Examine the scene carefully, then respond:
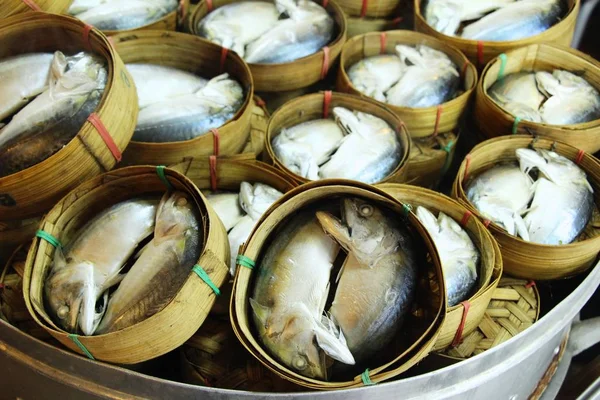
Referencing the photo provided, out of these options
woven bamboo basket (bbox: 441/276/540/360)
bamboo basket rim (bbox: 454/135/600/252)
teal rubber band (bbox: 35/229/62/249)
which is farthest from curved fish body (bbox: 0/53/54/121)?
woven bamboo basket (bbox: 441/276/540/360)

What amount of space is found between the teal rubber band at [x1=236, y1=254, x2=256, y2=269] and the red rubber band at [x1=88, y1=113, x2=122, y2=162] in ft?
2.10

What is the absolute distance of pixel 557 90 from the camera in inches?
99.7

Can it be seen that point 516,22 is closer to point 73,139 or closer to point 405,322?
point 405,322

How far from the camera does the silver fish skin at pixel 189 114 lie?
7.22 feet

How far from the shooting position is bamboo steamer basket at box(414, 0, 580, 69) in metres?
2.65

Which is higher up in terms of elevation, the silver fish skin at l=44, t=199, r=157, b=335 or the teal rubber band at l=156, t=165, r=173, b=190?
the teal rubber band at l=156, t=165, r=173, b=190

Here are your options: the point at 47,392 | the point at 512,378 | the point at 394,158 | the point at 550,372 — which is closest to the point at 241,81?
the point at 394,158

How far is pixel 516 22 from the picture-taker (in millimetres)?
2768

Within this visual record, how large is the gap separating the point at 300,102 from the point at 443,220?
3.05 feet

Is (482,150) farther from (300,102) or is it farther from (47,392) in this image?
(47,392)

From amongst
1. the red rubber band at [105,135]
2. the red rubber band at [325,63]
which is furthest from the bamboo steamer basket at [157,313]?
the red rubber band at [325,63]

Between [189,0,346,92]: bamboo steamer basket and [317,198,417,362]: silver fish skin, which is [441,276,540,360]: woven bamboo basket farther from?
[189,0,346,92]: bamboo steamer basket

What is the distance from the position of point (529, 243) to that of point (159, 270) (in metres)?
1.32

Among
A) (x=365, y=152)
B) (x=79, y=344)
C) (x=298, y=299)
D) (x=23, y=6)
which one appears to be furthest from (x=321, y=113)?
(x=79, y=344)
